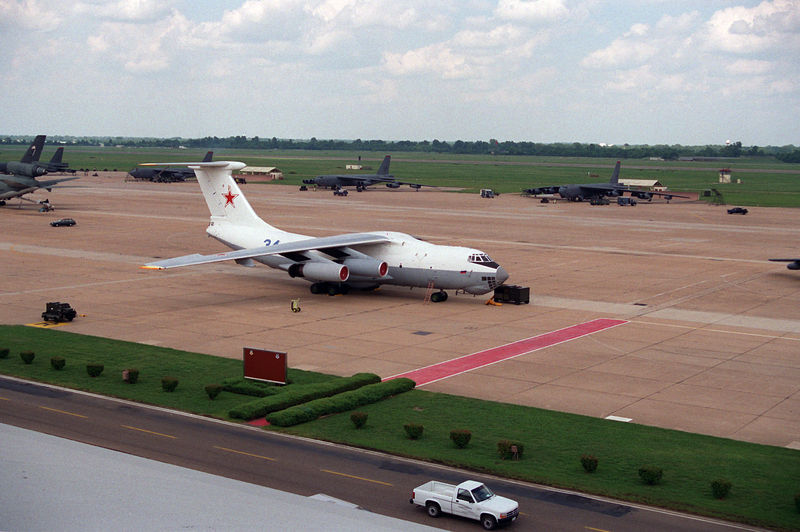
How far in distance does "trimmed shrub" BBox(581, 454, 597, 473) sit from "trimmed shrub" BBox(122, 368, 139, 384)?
1946 centimetres

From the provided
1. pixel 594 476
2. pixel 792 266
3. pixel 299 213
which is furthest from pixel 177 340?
pixel 299 213

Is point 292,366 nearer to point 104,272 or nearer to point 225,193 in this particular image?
point 225,193

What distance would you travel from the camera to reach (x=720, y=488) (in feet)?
81.8

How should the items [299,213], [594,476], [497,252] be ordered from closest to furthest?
[594,476], [497,252], [299,213]

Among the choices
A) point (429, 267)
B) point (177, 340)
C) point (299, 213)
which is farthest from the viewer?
point (299, 213)

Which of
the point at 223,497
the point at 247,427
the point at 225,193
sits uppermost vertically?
the point at 225,193

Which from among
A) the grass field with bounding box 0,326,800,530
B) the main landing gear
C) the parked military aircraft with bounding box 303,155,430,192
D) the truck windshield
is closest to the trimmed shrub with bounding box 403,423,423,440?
the grass field with bounding box 0,326,800,530

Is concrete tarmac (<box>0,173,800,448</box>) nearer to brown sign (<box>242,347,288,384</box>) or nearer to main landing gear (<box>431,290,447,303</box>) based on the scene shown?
main landing gear (<box>431,290,447,303</box>)

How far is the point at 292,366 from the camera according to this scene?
131ft

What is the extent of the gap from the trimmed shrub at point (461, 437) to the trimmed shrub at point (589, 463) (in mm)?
4102

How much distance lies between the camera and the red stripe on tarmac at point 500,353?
127 ft

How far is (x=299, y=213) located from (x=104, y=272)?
49.8m

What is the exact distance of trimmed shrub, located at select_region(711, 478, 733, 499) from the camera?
2494 centimetres

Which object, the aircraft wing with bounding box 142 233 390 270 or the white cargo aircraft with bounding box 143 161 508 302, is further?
the white cargo aircraft with bounding box 143 161 508 302
